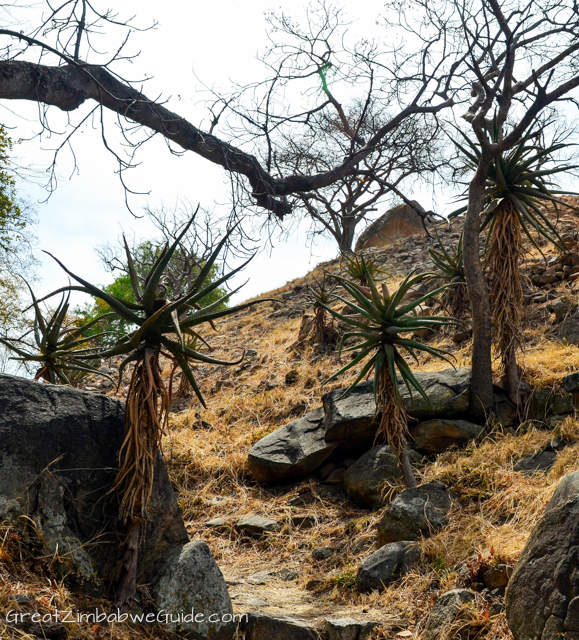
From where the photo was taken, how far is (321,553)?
19.1 ft

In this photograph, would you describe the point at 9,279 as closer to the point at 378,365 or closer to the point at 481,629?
the point at 378,365

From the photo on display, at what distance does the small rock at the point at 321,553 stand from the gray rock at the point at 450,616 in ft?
6.02

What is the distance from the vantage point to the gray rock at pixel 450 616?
150 inches

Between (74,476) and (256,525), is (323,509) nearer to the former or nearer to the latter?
(256,525)

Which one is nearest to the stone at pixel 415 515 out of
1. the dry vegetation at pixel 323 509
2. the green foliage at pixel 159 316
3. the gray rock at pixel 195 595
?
the dry vegetation at pixel 323 509

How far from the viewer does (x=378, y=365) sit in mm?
5602

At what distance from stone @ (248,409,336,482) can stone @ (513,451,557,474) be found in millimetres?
2178

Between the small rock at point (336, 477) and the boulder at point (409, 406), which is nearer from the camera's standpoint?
the boulder at point (409, 406)

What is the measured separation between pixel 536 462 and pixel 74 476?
425cm

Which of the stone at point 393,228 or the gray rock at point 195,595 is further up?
the stone at point 393,228

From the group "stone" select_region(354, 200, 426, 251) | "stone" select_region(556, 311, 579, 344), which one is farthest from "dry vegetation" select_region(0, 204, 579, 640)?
"stone" select_region(354, 200, 426, 251)

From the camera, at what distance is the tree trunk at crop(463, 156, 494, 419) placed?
678 cm

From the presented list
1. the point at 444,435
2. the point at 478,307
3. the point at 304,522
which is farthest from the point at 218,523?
the point at 478,307

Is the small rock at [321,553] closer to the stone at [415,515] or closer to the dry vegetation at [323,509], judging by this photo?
the dry vegetation at [323,509]
